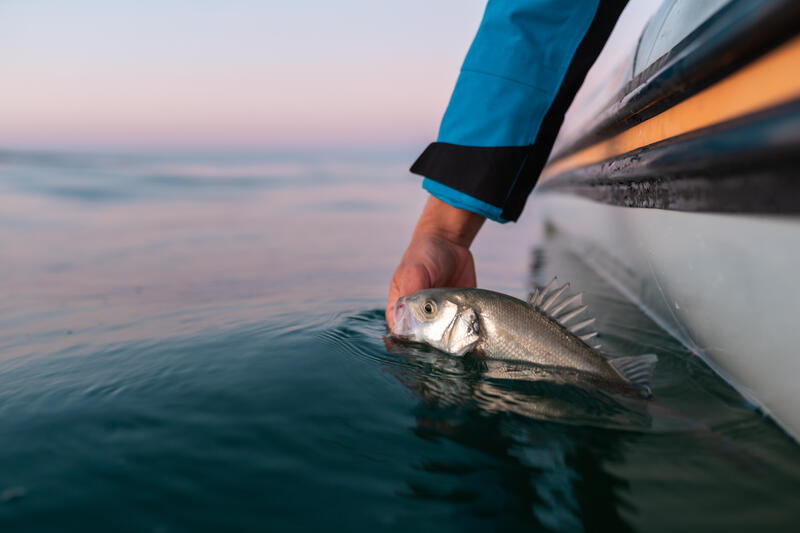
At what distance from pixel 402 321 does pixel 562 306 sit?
2.28 feet

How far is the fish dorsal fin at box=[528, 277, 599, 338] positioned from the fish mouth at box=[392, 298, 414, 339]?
53 centimetres

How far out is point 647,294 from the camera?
300 cm

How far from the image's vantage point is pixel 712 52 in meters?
1.58

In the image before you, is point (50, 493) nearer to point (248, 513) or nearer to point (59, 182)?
point (248, 513)

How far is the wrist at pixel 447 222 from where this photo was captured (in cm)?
266

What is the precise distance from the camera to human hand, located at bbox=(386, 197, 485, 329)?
251 cm

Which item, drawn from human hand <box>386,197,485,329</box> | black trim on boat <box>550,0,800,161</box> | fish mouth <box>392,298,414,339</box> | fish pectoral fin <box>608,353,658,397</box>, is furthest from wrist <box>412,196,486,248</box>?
fish pectoral fin <box>608,353,658,397</box>

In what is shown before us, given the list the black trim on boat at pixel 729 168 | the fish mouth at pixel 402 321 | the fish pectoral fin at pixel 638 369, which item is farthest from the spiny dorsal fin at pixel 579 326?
the fish mouth at pixel 402 321

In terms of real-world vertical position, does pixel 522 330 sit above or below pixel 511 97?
below

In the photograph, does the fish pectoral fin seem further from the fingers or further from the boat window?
the boat window

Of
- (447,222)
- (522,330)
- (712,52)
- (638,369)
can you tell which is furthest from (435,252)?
(712,52)

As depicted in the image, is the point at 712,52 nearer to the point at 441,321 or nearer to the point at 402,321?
the point at 441,321

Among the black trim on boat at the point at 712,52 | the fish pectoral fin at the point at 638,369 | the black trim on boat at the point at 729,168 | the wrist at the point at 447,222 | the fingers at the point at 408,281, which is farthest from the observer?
the wrist at the point at 447,222

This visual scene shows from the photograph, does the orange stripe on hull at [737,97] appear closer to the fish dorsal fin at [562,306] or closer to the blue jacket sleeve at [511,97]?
the blue jacket sleeve at [511,97]
